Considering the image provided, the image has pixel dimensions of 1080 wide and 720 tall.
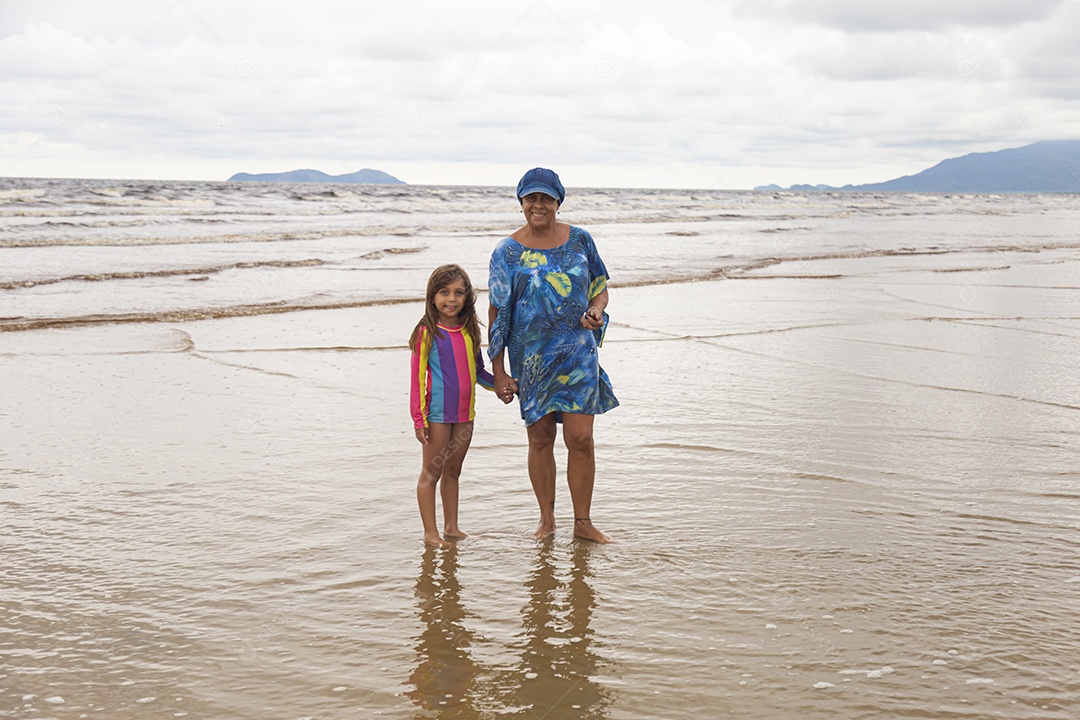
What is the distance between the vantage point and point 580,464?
4336 mm

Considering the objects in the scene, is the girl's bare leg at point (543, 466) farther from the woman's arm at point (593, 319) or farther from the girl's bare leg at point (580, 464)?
the woman's arm at point (593, 319)

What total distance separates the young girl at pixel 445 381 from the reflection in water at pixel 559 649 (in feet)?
1.91

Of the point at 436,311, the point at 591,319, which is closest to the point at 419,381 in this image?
the point at 436,311

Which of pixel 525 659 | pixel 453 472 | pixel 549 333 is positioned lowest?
pixel 525 659

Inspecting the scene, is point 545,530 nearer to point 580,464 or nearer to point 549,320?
point 580,464

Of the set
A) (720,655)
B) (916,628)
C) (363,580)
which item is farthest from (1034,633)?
(363,580)

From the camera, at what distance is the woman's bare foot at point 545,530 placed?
427 centimetres

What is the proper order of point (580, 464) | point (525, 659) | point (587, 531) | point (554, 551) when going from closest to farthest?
point (525, 659) < point (554, 551) < point (587, 531) < point (580, 464)

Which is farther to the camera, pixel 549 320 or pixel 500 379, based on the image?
pixel 500 379

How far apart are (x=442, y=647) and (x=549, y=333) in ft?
5.08

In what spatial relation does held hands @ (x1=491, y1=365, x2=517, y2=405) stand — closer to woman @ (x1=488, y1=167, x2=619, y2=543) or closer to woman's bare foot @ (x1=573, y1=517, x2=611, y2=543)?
woman @ (x1=488, y1=167, x2=619, y2=543)

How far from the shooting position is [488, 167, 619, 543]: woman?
4250mm

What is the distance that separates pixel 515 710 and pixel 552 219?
7.43 ft

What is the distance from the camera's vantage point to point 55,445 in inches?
221
